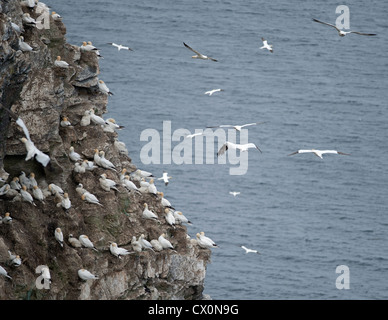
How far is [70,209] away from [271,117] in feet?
350

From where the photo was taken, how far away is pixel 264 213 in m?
112

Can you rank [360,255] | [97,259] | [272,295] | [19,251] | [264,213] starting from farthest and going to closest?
[264,213], [360,255], [272,295], [97,259], [19,251]

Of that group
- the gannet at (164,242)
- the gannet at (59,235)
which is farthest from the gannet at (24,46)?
the gannet at (164,242)

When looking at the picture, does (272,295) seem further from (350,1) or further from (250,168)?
(350,1)

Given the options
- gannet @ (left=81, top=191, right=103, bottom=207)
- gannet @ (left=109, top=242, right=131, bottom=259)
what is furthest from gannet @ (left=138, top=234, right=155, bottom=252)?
gannet @ (left=81, top=191, right=103, bottom=207)

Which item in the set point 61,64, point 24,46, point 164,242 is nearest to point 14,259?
point 24,46

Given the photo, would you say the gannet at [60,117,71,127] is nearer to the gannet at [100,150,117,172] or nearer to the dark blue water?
the gannet at [100,150,117,172]

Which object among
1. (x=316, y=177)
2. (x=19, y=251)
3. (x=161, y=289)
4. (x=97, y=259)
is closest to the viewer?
(x=19, y=251)

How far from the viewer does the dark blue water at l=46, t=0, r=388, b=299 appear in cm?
9612

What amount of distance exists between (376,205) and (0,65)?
285ft

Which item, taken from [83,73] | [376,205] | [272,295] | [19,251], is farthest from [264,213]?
[19,251]

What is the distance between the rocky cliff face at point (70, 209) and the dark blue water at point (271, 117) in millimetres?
39523

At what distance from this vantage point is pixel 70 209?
40469 mm

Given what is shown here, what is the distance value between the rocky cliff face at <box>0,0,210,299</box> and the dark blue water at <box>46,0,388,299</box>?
39.5m
